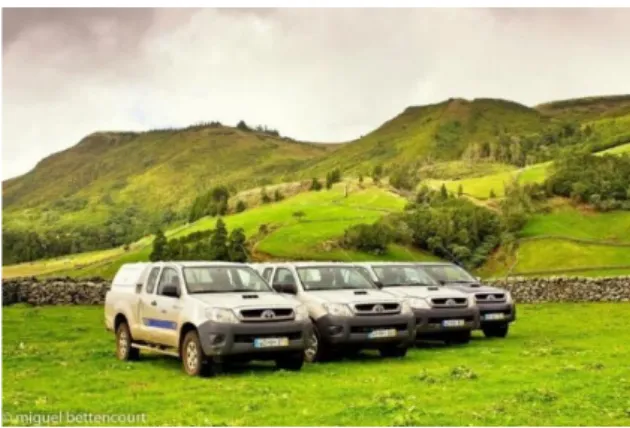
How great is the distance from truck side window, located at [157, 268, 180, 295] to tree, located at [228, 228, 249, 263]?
2793 inches

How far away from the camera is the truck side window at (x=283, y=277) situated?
60.2ft

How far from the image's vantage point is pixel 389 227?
85.4m

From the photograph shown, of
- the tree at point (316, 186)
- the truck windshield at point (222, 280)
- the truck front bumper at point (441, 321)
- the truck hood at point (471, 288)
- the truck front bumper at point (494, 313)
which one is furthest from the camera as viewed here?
the tree at point (316, 186)

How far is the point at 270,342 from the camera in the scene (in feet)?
47.1

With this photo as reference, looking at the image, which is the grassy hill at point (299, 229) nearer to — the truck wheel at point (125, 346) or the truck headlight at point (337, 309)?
the truck wheel at point (125, 346)

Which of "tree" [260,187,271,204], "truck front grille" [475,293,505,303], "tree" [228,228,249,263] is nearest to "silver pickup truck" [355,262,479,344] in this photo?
"truck front grille" [475,293,505,303]

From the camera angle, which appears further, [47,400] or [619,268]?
[619,268]

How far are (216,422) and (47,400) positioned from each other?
329 centimetres

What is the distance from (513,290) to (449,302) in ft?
75.3

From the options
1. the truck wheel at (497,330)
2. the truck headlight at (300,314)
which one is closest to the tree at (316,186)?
the truck wheel at (497,330)

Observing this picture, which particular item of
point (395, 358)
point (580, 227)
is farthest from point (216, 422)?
point (580, 227)

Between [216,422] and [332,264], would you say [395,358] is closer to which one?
[332,264]

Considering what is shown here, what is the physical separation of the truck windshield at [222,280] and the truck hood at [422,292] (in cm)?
458

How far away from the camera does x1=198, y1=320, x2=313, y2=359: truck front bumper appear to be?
14109 mm
